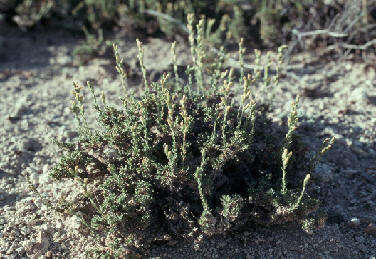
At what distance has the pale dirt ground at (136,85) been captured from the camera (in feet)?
9.41

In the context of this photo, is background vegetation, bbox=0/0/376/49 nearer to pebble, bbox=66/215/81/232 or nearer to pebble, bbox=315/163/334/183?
pebble, bbox=315/163/334/183

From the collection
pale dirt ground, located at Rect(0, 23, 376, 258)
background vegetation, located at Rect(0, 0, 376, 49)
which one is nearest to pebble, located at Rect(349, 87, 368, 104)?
pale dirt ground, located at Rect(0, 23, 376, 258)

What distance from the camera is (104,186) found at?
277 cm

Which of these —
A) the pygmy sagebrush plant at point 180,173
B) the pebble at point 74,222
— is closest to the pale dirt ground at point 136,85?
the pebble at point 74,222

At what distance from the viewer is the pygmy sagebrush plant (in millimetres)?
2670

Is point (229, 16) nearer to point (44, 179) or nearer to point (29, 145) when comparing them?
point (29, 145)

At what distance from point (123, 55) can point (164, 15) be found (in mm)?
669

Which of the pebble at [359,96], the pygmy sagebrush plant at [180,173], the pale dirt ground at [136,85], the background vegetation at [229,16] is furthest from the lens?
the background vegetation at [229,16]

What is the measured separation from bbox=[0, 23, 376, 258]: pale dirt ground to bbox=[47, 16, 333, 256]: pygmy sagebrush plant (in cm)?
19

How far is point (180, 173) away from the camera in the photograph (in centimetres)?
273

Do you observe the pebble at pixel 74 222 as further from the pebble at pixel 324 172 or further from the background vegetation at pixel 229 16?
the background vegetation at pixel 229 16

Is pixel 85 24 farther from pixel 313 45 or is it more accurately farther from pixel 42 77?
pixel 313 45

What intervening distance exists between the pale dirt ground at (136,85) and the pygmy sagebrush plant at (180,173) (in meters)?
0.19

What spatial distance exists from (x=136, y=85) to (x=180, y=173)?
194 cm
